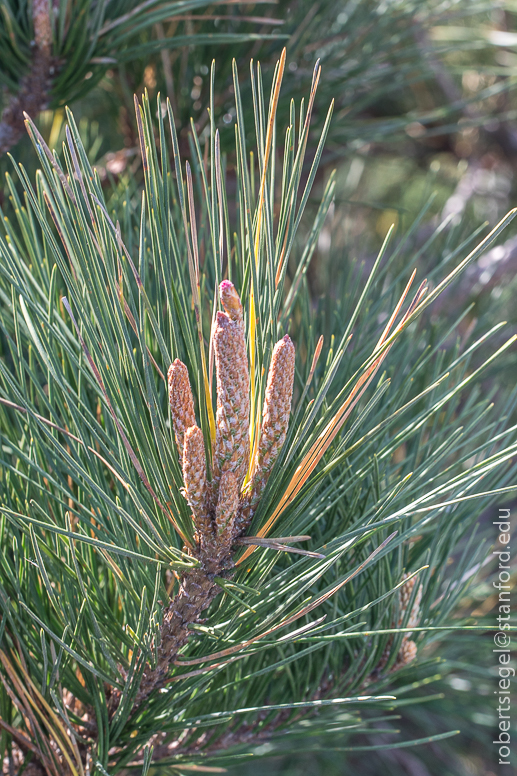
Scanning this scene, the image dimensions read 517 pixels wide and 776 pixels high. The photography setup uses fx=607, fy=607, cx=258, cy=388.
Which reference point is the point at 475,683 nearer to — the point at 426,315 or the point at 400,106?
the point at 426,315

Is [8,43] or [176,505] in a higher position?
[8,43]

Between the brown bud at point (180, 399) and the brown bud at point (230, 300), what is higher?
the brown bud at point (230, 300)

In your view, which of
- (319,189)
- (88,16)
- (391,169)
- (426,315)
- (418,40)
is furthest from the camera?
(391,169)

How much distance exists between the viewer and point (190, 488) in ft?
0.86

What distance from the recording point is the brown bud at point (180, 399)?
0.25 meters

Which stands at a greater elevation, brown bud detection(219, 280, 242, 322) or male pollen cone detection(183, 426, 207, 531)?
brown bud detection(219, 280, 242, 322)

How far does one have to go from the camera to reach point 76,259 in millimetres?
267

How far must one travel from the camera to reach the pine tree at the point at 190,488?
0.26 meters

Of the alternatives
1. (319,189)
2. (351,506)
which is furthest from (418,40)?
(351,506)

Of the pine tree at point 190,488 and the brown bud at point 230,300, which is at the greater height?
the brown bud at point 230,300

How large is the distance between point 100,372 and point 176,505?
70 millimetres

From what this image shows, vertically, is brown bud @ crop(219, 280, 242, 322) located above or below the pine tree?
above

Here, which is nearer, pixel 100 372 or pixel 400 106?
pixel 100 372

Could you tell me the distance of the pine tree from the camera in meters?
0.26
